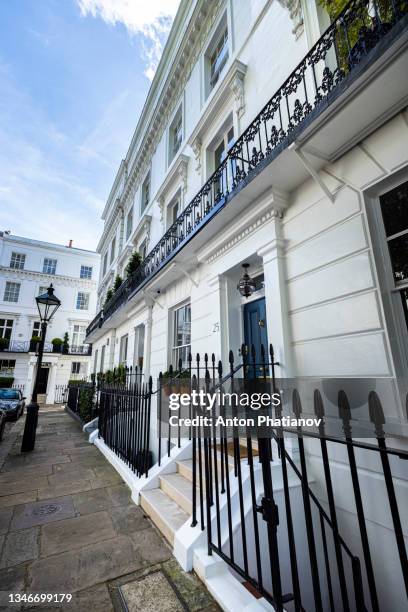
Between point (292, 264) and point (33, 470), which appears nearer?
point (292, 264)

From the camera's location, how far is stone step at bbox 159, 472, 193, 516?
324 centimetres

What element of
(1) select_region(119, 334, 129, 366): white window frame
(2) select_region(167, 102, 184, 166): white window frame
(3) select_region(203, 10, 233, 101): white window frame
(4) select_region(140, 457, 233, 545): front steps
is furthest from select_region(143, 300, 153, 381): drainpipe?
(3) select_region(203, 10, 233, 101): white window frame

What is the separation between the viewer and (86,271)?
102ft

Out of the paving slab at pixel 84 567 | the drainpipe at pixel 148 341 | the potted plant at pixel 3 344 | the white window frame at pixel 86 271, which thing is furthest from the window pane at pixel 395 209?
the white window frame at pixel 86 271

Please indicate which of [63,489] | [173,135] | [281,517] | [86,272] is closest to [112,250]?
[173,135]

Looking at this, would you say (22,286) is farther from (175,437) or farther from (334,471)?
(334,471)

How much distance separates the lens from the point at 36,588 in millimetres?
2238

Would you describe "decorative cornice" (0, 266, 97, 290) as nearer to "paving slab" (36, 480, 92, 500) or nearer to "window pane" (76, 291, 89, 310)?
"window pane" (76, 291, 89, 310)

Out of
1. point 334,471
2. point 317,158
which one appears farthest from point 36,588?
point 317,158

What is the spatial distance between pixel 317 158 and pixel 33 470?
6979 millimetres

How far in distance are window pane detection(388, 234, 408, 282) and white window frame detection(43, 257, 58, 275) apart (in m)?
31.8

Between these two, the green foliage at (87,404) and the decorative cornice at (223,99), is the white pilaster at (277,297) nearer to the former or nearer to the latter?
the decorative cornice at (223,99)

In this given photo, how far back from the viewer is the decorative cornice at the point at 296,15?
4.63 meters

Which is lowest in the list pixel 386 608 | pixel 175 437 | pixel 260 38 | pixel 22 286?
pixel 386 608
